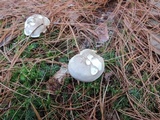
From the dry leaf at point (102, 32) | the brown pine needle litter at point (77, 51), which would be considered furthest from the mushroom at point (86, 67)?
the dry leaf at point (102, 32)

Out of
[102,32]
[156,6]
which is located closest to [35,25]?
[102,32]

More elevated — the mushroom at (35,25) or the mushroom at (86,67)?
the mushroom at (35,25)

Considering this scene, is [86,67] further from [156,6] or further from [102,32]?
[156,6]

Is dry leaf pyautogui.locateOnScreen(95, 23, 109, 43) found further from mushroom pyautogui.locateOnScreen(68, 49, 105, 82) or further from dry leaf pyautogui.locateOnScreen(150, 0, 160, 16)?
dry leaf pyautogui.locateOnScreen(150, 0, 160, 16)

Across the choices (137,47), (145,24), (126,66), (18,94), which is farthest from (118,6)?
(18,94)

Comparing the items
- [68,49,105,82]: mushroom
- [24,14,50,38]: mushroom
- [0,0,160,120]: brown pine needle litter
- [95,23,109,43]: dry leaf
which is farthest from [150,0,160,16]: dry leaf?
[24,14,50,38]: mushroom

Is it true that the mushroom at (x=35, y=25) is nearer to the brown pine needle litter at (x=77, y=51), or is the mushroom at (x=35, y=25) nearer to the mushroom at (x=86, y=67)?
the brown pine needle litter at (x=77, y=51)
